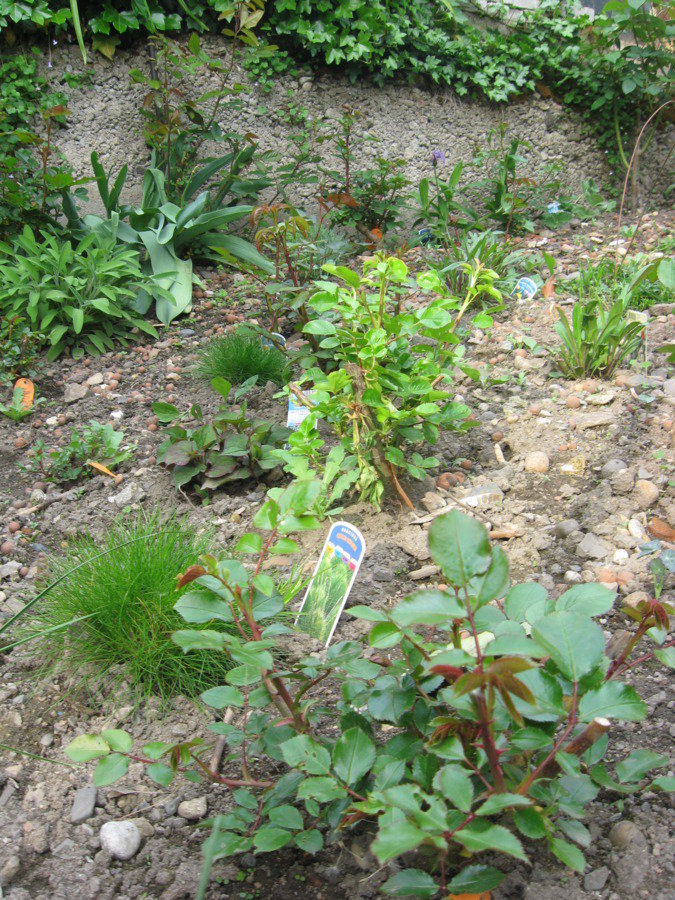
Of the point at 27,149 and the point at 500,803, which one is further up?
the point at 27,149

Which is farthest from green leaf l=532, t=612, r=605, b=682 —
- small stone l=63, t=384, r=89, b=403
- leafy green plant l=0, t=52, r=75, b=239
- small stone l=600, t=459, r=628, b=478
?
leafy green plant l=0, t=52, r=75, b=239

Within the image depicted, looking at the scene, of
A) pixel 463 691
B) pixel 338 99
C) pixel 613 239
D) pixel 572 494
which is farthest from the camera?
pixel 338 99

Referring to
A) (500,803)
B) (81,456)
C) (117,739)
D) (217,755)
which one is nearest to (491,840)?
(500,803)

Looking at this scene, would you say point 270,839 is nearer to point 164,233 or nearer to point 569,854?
point 569,854

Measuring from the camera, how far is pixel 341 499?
88.1 inches

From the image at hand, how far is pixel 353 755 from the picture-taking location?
1068 mm

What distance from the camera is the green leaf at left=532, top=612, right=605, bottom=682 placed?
96 cm

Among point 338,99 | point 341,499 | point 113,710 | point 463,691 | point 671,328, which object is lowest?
point 113,710

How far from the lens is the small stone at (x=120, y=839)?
1.31 meters

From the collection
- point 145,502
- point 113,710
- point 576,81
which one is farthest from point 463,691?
point 576,81

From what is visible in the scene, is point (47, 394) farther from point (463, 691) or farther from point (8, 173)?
point (463, 691)

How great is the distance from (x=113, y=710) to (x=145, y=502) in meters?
0.89

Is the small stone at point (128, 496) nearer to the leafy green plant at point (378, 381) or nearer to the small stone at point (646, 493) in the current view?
the leafy green plant at point (378, 381)

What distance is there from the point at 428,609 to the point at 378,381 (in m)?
1.14
